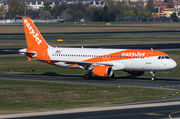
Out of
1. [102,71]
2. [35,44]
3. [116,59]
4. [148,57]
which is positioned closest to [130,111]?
[102,71]

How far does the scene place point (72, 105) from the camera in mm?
32062

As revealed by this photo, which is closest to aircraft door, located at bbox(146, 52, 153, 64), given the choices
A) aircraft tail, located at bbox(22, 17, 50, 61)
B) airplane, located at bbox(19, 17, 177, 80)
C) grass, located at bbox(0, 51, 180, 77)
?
airplane, located at bbox(19, 17, 177, 80)

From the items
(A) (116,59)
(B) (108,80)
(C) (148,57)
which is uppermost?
(C) (148,57)

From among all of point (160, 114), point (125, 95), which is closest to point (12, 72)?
point (125, 95)

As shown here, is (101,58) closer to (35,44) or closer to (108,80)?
(108,80)

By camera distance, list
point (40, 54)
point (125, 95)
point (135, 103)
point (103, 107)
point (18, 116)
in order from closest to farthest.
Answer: point (18, 116), point (103, 107), point (135, 103), point (125, 95), point (40, 54)

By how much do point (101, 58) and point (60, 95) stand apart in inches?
573

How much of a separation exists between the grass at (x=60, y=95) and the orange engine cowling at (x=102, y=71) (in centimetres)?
477

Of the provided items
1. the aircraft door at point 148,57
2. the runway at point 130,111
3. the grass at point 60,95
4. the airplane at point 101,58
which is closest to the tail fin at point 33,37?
the airplane at point 101,58

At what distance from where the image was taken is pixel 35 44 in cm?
5522

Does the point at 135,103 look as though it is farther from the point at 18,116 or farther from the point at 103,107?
the point at 18,116

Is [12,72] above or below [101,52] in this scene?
below

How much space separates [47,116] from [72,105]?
539 cm

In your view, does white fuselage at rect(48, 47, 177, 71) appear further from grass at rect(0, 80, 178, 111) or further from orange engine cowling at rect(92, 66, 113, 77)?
grass at rect(0, 80, 178, 111)
